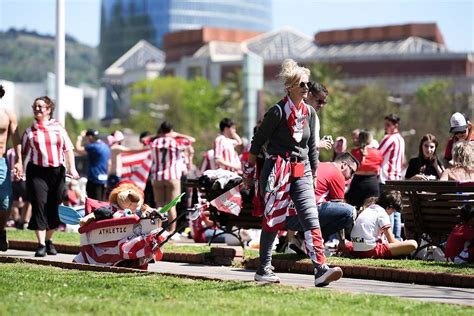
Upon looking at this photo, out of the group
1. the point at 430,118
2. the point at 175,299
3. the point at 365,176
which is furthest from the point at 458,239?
the point at 430,118

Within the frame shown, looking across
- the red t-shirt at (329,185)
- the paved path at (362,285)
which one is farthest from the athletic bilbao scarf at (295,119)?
the red t-shirt at (329,185)

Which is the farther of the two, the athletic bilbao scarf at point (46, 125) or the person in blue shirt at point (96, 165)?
the person in blue shirt at point (96, 165)

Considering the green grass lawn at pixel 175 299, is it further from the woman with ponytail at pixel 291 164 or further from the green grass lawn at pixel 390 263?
the green grass lawn at pixel 390 263

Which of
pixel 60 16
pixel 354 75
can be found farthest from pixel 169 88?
pixel 60 16

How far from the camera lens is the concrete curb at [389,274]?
1351cm

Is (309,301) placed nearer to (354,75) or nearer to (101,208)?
(101,208)

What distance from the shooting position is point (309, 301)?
10.8m

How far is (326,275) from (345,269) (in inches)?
84.5

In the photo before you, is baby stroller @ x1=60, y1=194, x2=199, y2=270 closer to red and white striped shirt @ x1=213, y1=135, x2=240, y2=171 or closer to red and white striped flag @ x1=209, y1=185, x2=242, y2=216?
red and white striped flag @ x1=209, y1=185, x2=242, y2=216

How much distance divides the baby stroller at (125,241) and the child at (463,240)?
3.13 meters

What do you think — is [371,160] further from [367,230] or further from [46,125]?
[46,125]

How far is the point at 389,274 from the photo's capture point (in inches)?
561

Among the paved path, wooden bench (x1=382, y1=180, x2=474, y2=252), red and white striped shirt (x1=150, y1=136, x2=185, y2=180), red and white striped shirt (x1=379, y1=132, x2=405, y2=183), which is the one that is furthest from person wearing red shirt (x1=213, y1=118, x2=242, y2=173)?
the paved path

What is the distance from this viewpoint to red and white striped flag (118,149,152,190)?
25000 mm
